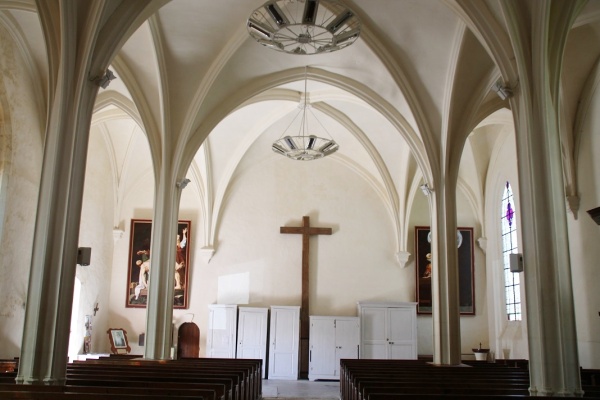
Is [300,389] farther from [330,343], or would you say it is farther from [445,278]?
[445,278]

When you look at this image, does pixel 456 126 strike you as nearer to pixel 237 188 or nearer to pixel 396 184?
pixel 396 184

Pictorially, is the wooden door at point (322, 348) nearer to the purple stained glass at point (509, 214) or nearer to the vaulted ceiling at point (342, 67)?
the purple stained glass at point (509, 214)

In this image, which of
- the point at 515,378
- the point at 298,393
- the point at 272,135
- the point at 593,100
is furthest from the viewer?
the point at 272,135

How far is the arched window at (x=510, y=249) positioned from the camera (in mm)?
17641

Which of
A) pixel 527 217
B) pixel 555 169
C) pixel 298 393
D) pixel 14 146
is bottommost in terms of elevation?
pixel 298 393

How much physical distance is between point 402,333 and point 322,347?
2510mm

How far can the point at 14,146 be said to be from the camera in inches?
518

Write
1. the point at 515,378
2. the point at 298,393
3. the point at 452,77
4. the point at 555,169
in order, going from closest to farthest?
the point at 555,169 < the point at 515,378 < the point at 452,77 < the point at 298,393

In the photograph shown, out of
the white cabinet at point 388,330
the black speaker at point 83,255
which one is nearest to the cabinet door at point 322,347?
the white cabinet at point 388,330

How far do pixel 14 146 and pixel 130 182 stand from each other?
7.30 meters

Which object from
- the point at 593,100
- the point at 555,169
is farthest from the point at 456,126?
the point at 555,169

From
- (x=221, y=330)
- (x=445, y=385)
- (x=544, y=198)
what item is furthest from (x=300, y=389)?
(x=544, y=198)

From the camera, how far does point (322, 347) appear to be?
19.1 m

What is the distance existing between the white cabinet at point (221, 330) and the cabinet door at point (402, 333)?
4.86 metres
